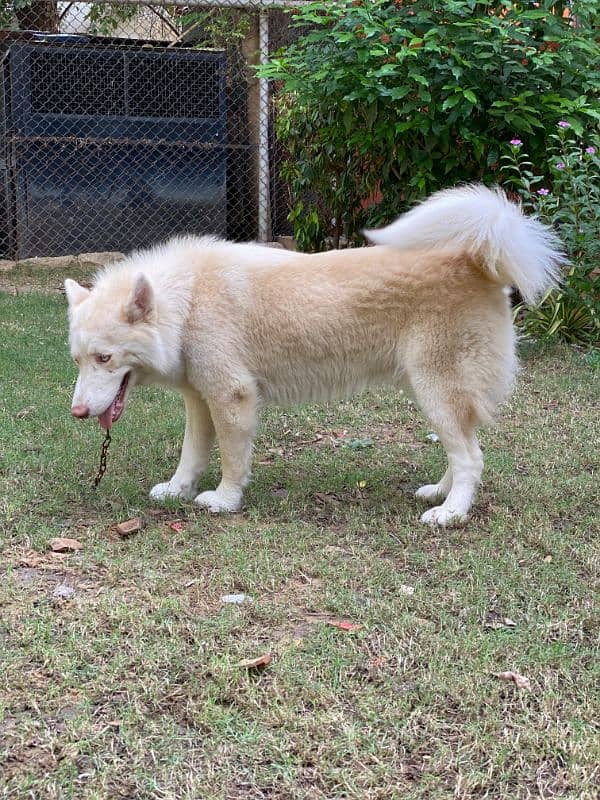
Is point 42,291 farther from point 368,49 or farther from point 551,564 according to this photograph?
point 551,564

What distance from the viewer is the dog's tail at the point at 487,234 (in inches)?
140

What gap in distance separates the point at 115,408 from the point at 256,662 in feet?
4.95

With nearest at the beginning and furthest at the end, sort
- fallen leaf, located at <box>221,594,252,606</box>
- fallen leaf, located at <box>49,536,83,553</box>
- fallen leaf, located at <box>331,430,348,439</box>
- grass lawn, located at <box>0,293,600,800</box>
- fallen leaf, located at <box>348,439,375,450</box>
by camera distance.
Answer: grass lawn, located at <box>0,293,600,800</box> → fallen leaf, located at <box>221,594,252,606</box> → fallen leaf, located at <box>49,536,83,553</box> → fallen leaf, located at <box>348,439,375,450</box> → fallen leaf, located at <box>331,430,348,439</box>

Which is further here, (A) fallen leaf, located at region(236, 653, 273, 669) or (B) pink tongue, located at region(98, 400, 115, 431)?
(B) pink tongue, located at region(98, 400, 115, 431)

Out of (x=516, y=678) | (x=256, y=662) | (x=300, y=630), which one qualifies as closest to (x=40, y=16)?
(x=300, y=630)

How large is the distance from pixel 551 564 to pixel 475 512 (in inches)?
25.3

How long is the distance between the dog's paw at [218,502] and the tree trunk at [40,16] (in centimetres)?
824

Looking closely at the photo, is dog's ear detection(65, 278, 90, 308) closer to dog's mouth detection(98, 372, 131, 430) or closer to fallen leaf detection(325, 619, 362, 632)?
dog's mouth detection(98, 372, 131, 430)

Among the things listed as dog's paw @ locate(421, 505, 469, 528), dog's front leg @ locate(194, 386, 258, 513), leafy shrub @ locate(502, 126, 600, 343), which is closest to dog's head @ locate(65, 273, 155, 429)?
dog's front leg @ locate(194, 386, 258, 513)

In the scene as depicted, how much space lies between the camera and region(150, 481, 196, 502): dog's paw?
397 cm

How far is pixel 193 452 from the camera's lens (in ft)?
13.3

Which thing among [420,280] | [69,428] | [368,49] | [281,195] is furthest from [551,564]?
[281,195]

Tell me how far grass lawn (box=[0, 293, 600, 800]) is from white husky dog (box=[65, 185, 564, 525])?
39 cm

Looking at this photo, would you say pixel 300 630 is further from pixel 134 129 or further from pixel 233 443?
pixel 134 129
